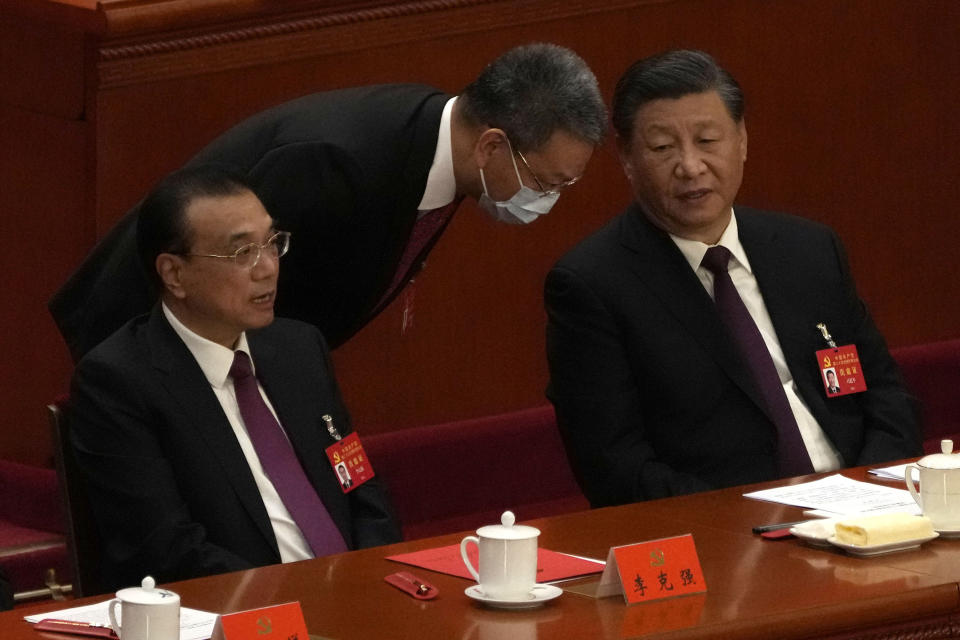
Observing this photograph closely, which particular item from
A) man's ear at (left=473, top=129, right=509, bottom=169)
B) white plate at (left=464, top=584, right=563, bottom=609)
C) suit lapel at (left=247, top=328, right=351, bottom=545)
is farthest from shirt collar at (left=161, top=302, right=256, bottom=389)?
white plate at (left=464, top=584, right=563, bottom=609)

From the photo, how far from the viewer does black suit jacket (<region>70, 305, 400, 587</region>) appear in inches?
99.4

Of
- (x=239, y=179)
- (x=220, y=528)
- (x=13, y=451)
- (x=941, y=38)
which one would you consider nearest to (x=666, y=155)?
(x=239, y=179)

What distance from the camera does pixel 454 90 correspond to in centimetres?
425

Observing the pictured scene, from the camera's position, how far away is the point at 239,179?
2.82 m

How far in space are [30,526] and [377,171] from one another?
57.5 inches

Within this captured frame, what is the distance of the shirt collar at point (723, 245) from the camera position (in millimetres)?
3107

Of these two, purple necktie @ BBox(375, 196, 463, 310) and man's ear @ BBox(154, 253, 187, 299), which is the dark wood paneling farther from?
man's ear @ BBox(154, 253, 187, 299)

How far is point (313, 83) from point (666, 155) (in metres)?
1.25

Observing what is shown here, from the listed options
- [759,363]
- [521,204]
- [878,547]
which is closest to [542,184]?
[521,204]

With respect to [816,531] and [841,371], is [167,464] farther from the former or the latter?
[841,371]

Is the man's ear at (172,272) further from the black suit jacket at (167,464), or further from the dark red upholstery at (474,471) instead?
the dark red upholstery at (474,471)

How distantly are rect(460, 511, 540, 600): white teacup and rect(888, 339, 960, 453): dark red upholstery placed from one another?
3192mm

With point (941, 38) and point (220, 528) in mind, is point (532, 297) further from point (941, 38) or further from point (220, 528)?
point (220, 528)

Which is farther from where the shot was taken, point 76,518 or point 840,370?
point 840,370
